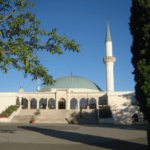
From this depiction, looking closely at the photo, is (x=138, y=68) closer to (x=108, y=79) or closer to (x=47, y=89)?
(x=108, y=79)

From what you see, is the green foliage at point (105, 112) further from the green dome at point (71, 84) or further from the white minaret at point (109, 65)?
the green dome at point (71, 84)

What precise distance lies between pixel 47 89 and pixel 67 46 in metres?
41.5

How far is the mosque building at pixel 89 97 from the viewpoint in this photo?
2955cm

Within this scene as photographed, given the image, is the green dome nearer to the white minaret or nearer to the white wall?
the white minaret

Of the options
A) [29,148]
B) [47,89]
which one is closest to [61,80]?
[47,89]

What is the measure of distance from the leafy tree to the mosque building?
19413mm

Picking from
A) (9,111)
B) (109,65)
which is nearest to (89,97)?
(109,65)

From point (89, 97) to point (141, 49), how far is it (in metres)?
32.7

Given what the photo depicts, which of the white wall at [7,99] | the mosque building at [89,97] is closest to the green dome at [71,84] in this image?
the mosque building at [89,97]

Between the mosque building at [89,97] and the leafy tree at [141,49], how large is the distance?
1941 cm

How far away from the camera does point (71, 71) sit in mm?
60875

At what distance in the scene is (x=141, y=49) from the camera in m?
7.97

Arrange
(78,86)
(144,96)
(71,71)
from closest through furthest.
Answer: (144,96) < (78,86) < (71,71)

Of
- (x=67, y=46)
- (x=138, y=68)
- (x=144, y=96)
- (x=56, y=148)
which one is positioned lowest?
(x=56, y=148)
